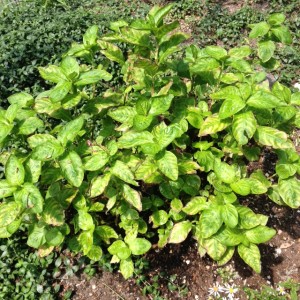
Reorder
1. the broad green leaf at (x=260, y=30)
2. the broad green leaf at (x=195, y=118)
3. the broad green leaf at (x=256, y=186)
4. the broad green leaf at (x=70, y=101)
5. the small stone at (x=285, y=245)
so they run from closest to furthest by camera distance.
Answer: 1. the broad green leaf at (x=70, y=101)
2. the broad green leaf at (x=256, y=186)
3. the broad green leaf at (x=195, y=118)
4. the broad green leaf at (x=260, y=30)
5. the small stone at (x=285, y=245)

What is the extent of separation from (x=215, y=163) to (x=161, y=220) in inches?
23.5

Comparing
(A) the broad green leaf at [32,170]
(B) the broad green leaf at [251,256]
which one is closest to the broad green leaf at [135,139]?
(A) the broad green leaf at [32,170]

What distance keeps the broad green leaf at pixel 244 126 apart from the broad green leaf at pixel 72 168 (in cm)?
86

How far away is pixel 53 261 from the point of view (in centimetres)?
308

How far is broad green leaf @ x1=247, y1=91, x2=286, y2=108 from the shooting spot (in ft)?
7.29

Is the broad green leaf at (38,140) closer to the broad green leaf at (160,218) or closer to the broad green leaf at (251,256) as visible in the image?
the broad green leaf at (160,218)

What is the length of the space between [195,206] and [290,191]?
584 millimetres

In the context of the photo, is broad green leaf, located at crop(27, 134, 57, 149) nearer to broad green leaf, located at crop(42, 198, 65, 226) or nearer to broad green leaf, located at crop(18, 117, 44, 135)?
broad green leaf, located at crop(18, 117, 44, 135)

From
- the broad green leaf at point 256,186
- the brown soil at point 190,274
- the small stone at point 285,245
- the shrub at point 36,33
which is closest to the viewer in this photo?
the broad green leaf at point 256,186

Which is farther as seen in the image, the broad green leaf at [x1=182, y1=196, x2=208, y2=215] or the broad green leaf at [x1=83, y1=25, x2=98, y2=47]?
the broad green leaf at [x1=83, y1=25, x2=98, y2=47]

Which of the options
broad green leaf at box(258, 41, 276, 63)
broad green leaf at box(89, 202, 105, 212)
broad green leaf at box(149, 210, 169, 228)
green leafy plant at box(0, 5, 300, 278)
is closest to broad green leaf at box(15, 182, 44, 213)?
green leafy plant at box(0, 5, 300, 278)

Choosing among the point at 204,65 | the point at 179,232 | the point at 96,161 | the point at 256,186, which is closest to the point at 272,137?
the point at 256,186

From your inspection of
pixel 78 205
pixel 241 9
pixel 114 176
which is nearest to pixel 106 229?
pixel 78 205

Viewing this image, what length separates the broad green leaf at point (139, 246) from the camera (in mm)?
2584
